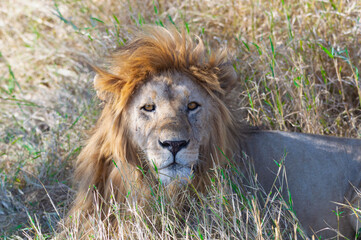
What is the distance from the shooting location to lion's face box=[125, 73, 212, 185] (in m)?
2.90

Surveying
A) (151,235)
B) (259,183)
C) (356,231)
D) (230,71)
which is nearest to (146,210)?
(151,235)

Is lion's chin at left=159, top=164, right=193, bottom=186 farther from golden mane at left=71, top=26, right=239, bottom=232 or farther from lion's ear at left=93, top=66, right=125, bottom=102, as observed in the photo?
lion's ear at left=93, top=66, right=125, bottom=102

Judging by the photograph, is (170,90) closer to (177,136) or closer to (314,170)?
(177,136)

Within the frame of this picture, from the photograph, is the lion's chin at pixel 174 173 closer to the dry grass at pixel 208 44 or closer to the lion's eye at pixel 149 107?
the dry grass at pixel 208 44

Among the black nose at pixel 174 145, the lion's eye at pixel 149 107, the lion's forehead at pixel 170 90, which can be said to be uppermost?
the lion's forehead at pixel 170 90

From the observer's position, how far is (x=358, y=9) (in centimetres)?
466

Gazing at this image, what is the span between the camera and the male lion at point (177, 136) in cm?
301

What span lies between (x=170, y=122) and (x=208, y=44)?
6.18 feet

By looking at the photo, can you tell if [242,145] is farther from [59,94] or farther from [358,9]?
[59,94]

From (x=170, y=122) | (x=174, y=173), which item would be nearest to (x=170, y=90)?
(x=170, y=122)

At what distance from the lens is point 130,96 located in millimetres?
3193

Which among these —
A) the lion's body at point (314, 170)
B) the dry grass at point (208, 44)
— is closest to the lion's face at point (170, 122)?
the dry grass at point (208, 44)

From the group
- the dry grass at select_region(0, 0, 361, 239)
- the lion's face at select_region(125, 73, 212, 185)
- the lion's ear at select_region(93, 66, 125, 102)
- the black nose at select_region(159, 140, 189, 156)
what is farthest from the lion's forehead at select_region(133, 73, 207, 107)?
the dry grass at select_region(0, 0, 361, 239)

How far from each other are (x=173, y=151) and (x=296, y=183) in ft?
3.40
